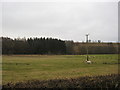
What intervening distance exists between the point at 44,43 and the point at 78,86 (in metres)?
76.3

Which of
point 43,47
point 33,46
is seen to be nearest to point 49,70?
point 33,46

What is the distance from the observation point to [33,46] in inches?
3051

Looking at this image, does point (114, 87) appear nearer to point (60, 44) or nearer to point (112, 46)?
point (60, 44)

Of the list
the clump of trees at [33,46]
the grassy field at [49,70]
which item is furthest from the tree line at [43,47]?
the grassy field at [49,70]

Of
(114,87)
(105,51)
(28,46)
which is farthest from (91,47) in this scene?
(114,87)

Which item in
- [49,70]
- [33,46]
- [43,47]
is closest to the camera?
[49,70]

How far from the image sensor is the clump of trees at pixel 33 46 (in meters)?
72.8

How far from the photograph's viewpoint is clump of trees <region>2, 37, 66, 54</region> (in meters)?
72.8

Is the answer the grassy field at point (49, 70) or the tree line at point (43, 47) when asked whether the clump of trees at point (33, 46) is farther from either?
the grassy field at point (49, 70)

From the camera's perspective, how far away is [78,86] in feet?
22.0

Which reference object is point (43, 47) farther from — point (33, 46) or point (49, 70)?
point (49, 70)

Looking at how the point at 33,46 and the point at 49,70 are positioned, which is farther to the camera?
the point at 33,46

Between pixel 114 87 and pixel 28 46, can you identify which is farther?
pixel 28 46

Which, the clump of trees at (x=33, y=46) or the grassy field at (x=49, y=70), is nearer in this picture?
the grassy field at (x=49, y=70)
